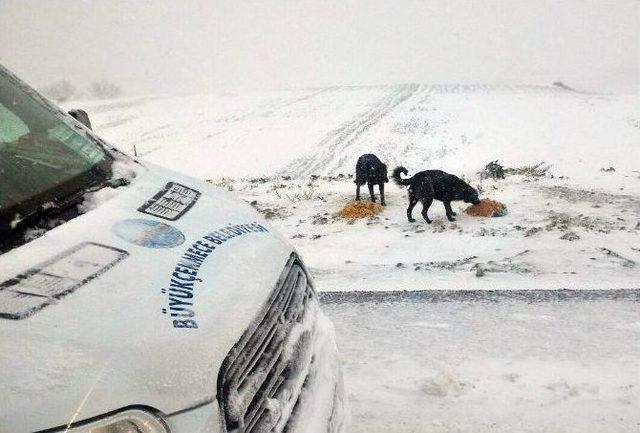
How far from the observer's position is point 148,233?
6.21ft

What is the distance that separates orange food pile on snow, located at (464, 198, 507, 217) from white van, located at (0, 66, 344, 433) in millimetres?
5640

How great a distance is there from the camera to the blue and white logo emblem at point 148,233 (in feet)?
6.04

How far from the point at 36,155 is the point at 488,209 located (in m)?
6.34

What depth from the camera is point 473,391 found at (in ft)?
10.2

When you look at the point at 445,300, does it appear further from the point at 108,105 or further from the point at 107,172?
the point at 108,105

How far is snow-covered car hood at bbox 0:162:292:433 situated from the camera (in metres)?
1.31

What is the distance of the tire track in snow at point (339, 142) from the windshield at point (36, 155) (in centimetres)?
1293

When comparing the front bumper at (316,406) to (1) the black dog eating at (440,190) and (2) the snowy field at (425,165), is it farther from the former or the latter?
(1) the black dog eating at (440,190)

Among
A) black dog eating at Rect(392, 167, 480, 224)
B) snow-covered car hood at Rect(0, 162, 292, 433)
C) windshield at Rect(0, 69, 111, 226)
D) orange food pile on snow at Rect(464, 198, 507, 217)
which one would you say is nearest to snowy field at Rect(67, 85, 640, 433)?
orange food pile on snow at Rect(464, 198, 507, 217)

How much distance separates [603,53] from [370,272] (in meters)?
73.8

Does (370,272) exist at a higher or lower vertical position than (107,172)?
lower

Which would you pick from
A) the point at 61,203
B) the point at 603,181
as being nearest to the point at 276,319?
the point at 61,203

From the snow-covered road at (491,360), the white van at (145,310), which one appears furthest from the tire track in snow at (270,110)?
the white van at (145,310)

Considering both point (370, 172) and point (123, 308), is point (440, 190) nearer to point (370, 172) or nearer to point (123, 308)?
point (370, 172)
